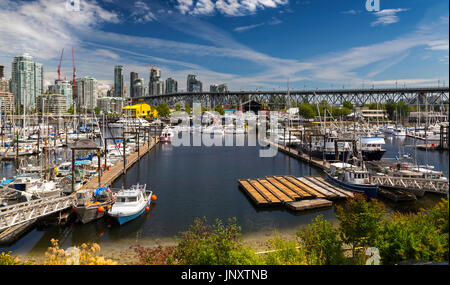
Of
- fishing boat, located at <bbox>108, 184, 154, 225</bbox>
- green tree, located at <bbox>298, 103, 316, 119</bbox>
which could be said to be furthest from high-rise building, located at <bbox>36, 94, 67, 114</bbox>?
fishing boat, located at <bbox>108, 184, 154, 225</bbox>

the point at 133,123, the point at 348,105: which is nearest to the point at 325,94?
the point at 348,105

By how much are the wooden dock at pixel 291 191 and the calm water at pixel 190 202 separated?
765mm

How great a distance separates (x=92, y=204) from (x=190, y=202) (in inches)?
308

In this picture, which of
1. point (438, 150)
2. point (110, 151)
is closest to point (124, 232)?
point (110, 151)

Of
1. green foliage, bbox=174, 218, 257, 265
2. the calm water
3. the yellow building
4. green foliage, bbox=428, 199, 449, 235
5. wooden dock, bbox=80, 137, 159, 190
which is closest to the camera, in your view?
green foliage, bbox=174, 218, 257, 265

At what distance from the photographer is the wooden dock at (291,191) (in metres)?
23.1

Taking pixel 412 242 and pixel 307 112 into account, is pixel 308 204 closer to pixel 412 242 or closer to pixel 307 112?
pixel 412 242

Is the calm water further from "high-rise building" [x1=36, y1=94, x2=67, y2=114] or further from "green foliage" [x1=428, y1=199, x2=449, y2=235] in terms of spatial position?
"high-rise building" [x1=36, y1=94, x2=67, y2=114]

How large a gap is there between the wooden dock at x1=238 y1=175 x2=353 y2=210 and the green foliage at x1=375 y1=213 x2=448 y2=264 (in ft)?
37.4

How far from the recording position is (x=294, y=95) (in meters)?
168

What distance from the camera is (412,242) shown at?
30.0 feet

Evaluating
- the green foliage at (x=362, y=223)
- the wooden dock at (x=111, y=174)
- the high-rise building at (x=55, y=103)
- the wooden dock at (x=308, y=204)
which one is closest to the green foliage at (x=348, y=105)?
the wooden dock at (x=111, y=174)

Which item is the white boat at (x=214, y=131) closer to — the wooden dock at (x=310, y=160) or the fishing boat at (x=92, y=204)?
the wooden dock at (x=310, y=160)

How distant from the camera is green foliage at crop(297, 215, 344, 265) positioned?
9.63 meters
